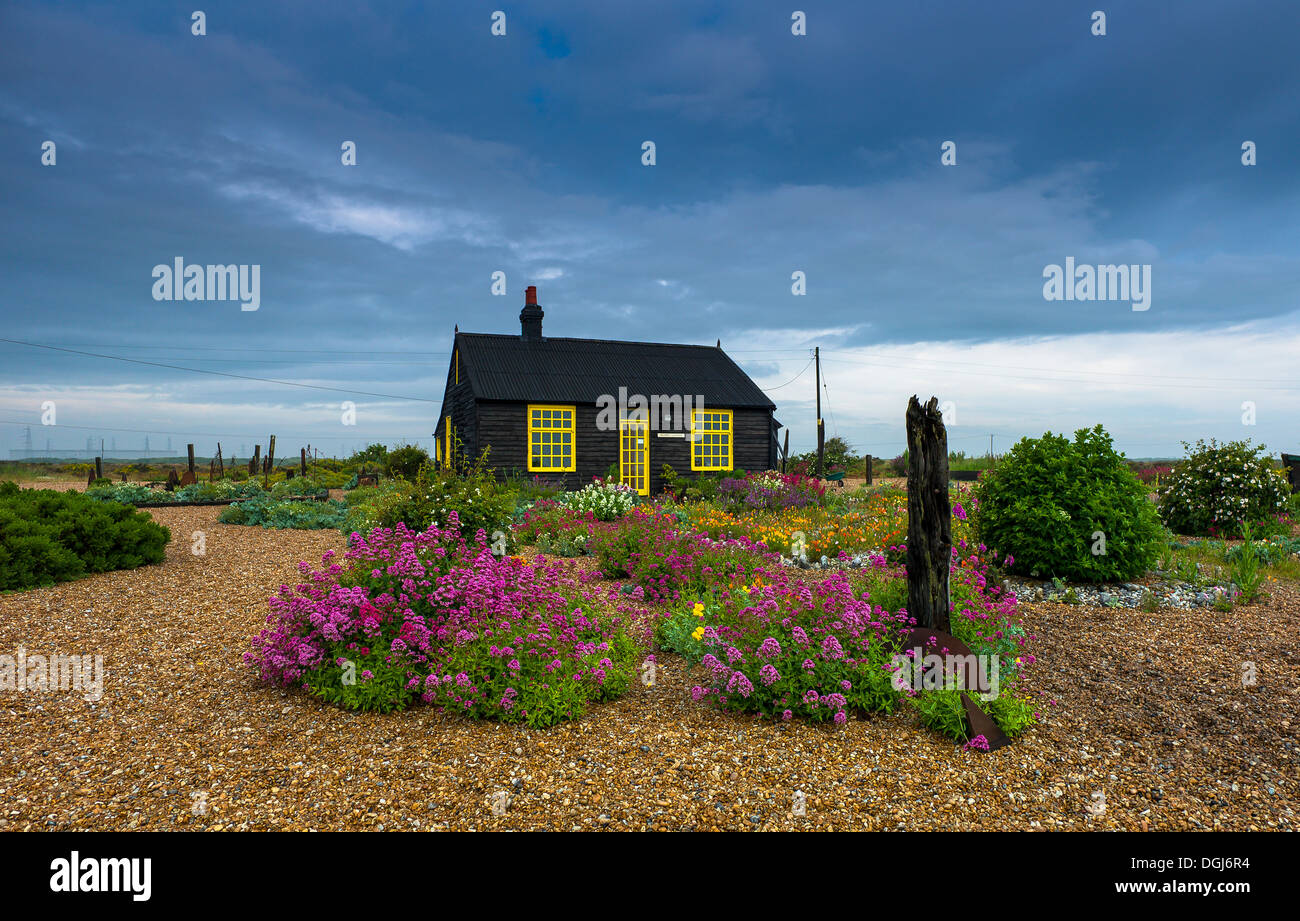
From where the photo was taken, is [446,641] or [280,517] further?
[280,517]

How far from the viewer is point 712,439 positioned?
67.0ft

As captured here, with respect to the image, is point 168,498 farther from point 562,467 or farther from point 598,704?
point 598,704

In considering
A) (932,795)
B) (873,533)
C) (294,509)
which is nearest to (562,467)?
(294,509)

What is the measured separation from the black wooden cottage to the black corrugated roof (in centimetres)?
3

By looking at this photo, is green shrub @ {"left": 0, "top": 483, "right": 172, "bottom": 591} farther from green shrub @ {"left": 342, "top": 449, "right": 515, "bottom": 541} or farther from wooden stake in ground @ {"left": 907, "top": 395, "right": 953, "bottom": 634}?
wooden stake in ground @ {"left": 907, "top": 395, "right": 953, "bottom": 634}

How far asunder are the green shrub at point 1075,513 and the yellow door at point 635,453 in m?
12.6

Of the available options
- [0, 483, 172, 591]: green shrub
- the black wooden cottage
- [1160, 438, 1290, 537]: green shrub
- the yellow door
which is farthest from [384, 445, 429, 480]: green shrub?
[1160, 438, 1290, 537]: green shrub

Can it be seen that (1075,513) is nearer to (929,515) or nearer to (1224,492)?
(929,515)

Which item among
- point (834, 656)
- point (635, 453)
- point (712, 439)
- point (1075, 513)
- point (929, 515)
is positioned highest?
point (712, 439)

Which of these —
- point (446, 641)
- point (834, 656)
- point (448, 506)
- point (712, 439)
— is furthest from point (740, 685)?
point (712, 439)

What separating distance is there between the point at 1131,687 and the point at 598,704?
3819 mm

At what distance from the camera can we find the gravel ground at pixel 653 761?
333cm

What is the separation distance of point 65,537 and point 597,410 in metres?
12.6

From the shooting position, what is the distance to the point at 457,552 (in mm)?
5617
